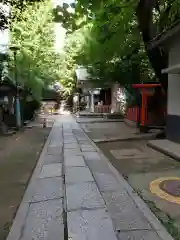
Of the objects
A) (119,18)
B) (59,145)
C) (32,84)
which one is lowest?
(59,145)

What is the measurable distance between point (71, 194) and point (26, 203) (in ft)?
2.43

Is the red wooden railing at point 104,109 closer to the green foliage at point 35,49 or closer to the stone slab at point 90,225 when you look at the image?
the green foliage at point 35,49

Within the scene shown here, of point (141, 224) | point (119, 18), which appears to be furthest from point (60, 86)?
point (141, 224)

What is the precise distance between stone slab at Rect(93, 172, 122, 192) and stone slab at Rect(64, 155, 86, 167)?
1.05 metres

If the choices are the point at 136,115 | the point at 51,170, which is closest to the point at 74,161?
the point at 51,170

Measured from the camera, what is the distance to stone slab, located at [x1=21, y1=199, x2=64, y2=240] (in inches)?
162

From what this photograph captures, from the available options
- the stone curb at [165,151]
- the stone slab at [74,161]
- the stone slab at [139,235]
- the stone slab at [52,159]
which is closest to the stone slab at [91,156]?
the stone slab at [74,161]

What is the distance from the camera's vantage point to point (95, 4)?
7.43 m

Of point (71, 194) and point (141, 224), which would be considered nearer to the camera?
point (141, 224)

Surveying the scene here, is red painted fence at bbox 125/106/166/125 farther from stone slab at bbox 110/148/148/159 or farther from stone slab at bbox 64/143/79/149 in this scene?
stone slab at bbox 110/148/148/159

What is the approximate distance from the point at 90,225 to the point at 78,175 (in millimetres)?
2893

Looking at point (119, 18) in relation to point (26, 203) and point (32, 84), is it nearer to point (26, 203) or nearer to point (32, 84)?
point (26, 203)

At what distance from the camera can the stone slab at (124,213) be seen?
14.3ft

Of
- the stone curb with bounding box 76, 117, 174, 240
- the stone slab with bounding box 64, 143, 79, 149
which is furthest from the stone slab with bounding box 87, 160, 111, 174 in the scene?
the stone slab with bounding box 64, 143, 79, 149
